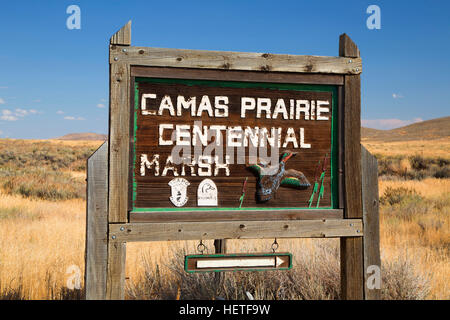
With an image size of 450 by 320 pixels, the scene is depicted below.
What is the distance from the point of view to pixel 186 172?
3207mm

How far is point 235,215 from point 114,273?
1.07 m

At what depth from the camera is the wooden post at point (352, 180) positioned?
3457 mm

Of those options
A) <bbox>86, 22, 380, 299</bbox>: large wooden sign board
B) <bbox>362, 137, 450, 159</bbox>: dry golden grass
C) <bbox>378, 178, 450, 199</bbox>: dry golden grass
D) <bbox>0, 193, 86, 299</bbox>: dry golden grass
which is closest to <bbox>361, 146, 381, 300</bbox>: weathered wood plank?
<bbox>86, 22, 380, 299</bbox>: large wooden sign board

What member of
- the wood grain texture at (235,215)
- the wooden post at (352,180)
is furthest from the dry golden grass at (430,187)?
the wood grain texture at (235,215)

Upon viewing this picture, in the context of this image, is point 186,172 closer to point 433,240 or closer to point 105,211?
point 105,211

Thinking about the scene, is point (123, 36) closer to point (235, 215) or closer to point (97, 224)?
point (97, 224)

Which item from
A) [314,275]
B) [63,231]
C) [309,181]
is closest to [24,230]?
[63,231]

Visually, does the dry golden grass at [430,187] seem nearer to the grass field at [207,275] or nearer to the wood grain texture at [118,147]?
the grass field at [207,275]

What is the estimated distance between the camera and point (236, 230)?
3229 mm

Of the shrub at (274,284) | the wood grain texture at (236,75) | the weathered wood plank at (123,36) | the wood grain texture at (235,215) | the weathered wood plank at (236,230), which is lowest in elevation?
the shrub at (274,284)

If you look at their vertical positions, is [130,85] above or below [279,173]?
above

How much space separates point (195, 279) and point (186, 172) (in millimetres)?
1767

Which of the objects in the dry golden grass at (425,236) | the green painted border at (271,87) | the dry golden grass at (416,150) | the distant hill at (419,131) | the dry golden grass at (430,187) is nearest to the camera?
the green painted border at (271,87)

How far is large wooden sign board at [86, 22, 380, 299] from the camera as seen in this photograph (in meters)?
3.09
